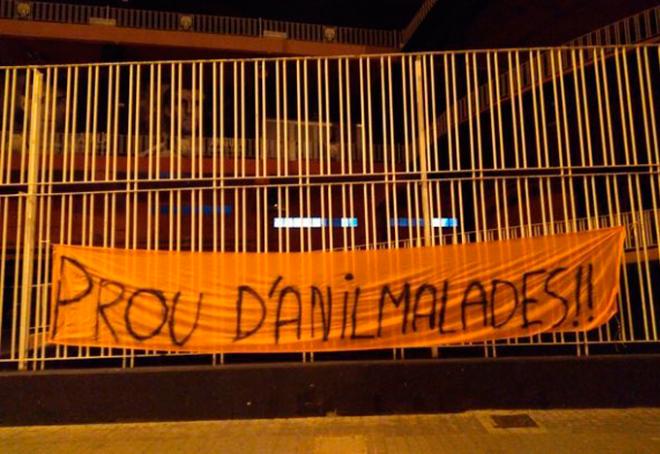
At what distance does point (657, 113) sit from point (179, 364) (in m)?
12.0

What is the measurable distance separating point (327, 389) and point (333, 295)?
3.37 ft

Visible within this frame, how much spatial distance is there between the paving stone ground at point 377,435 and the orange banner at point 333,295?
85 centimetres

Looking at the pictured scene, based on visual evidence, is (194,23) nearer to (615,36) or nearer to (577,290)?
(615,36)

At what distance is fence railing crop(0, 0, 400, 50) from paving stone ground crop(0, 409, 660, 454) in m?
15.8

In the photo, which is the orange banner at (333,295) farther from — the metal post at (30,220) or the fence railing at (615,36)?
the fence railing at (615,36)

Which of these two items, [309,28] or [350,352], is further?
[309,28]

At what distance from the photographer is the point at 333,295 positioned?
19.8 ft

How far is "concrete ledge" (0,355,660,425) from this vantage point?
5688mm

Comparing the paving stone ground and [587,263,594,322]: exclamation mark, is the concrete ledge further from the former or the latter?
[587,263,594,322]: exclamation mark

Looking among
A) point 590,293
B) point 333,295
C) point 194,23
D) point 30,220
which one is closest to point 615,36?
point 590,293

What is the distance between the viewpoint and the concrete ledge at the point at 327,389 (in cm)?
569

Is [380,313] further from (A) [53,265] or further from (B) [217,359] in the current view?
(A) [53,265]

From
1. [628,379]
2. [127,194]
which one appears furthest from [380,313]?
[127,194]

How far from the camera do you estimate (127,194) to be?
627 cm
